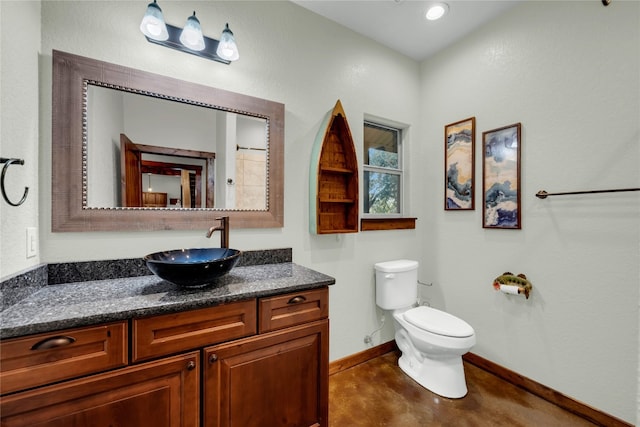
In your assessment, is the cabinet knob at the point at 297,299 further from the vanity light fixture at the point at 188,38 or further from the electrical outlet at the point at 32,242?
the vanity light fixture at the point at 188,38

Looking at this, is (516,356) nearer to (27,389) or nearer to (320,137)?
(320,137)

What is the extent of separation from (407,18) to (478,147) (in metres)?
1.18

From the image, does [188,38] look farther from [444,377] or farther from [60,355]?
[444,377]

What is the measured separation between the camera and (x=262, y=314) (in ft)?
3.92

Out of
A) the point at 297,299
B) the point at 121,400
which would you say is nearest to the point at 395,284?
the point at 297,299

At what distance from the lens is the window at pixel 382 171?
246cm

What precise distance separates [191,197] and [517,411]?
2467mm

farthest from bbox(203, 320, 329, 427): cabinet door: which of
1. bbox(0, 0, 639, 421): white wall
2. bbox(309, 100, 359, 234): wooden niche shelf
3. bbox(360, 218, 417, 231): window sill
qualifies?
bbox(360, 218, 417, 231): window sill

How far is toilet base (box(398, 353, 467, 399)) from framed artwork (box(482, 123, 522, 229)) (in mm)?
1087

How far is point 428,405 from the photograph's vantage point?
5.72 feet

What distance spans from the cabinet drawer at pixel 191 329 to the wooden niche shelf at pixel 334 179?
87 cm

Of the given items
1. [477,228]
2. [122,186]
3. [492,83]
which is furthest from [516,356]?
[122,186]

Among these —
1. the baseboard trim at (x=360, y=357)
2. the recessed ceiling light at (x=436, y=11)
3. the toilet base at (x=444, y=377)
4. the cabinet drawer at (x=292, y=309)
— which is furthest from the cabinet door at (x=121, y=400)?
the recessed ceiling light at (x=436, y=11)

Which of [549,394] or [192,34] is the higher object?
[192,34]
